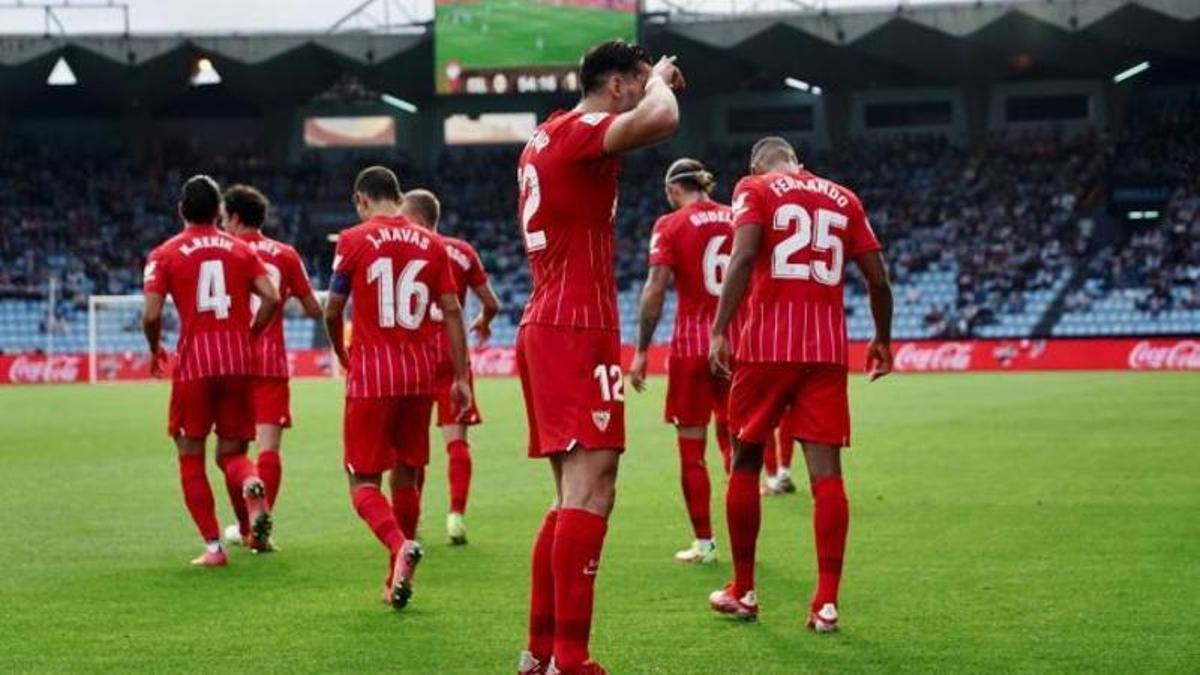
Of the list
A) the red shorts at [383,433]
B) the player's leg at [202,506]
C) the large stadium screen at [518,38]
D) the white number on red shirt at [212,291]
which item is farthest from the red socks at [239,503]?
the large stadium screen at [518,38]

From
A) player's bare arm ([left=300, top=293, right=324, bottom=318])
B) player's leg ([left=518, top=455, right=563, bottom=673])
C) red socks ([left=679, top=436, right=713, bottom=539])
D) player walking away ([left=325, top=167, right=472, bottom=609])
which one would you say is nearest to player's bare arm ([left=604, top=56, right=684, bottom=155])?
player's leg ([left=518, top=455, right=563, bottom=673])

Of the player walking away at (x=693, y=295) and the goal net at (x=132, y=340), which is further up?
the player walking away at (x=693, y=295)

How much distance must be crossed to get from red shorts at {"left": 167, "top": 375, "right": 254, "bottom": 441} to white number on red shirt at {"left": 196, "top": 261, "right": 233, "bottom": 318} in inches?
16.0

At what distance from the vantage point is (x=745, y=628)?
8.09 m

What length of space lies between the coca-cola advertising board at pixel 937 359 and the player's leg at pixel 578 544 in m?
32.7

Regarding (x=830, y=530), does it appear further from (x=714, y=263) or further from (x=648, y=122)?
(x=714, y=263)

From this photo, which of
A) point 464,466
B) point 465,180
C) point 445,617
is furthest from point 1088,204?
point 445,617

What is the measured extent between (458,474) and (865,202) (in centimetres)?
4344

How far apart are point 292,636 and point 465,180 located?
49.7 metres

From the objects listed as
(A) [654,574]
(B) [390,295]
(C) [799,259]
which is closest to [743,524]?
(C) [799,259]

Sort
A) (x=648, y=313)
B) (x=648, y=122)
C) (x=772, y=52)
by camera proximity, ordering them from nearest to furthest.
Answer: (x=648, y=122) → (x=648, y=313) → (x=772, y=52)

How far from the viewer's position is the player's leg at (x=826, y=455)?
26.5 feet

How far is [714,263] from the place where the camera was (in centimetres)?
1072

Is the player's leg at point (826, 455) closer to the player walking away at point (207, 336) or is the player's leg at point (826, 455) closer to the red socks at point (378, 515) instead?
the red socks at point (378, 515)
